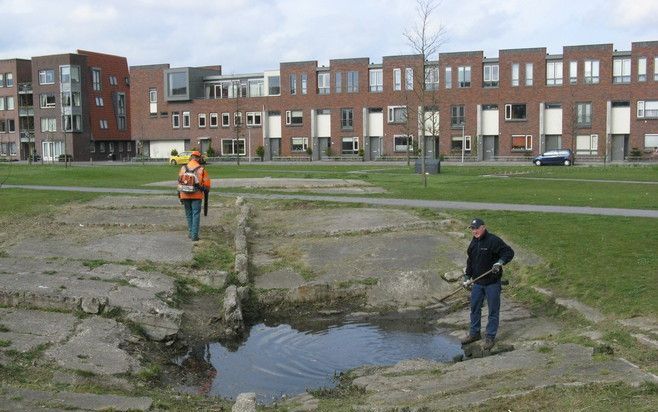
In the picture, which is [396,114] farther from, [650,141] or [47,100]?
[47,100]

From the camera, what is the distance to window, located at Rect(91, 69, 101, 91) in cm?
10669

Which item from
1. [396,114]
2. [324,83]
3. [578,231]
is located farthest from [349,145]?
[578,231]

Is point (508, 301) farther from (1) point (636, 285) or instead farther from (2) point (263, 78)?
(2) point (263, 78)

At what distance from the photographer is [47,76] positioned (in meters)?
104

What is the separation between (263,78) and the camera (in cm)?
9425

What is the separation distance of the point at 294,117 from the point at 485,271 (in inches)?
3185

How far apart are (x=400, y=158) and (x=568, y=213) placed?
6072cm

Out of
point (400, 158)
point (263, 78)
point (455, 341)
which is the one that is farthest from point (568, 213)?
point (263, 78)

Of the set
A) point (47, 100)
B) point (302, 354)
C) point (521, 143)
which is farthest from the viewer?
point (47, 100)

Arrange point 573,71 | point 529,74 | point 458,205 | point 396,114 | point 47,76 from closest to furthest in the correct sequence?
point 458,205, point 573,71, point 529,74, point 396,114, point 47,76

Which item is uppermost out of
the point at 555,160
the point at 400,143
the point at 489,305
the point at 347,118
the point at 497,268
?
the point at 347,118

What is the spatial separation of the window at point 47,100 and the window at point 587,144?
67943 mm

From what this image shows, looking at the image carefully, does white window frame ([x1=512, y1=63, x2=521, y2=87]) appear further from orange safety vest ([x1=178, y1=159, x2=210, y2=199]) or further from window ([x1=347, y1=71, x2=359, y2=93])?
orange safety vest ([x1=178, y1=159, x2=210, y2=199])

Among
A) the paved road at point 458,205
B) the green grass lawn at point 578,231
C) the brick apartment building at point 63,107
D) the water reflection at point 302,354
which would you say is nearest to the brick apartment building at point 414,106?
the brick apartment building at point 63,107
